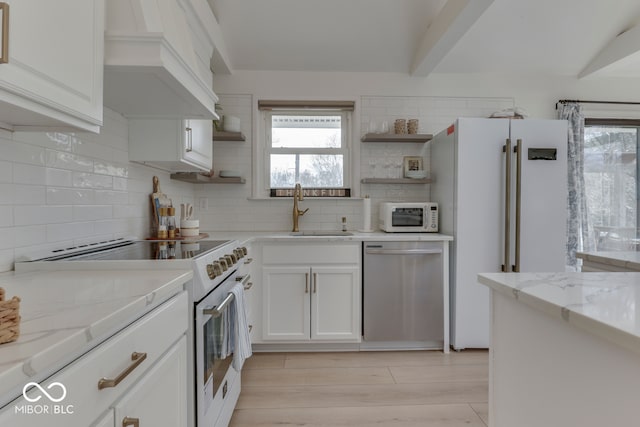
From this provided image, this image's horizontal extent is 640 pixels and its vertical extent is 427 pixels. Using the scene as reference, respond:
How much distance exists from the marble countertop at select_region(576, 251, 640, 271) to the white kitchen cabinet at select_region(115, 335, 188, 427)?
179 cm

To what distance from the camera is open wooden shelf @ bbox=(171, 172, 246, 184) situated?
270 cm

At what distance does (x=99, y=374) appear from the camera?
729mm

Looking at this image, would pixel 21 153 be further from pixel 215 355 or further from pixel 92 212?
pixel 215 355

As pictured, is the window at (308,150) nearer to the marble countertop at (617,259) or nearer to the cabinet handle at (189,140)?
the cabinet handle at (189,140)

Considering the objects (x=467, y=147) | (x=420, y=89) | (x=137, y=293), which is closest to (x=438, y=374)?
(x=467, y=147)

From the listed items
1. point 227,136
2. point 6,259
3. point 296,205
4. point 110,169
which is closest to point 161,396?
point 6,259

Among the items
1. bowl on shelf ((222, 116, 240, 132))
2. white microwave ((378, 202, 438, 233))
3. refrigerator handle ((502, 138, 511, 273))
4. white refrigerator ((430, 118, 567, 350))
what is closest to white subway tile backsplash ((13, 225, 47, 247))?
bowl on shelf ((222, 116, 240, 132))

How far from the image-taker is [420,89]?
3.34m

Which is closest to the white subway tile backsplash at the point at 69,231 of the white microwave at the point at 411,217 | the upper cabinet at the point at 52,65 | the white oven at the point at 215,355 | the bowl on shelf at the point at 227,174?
the upper cabinet at the point at 52,65

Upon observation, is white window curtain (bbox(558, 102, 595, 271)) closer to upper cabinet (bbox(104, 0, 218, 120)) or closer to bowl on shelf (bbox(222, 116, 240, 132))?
bowl on shelf (bbox(222, 116, 240, 132))

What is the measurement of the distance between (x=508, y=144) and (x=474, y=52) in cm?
105

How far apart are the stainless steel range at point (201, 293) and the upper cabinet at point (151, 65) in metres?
0.72

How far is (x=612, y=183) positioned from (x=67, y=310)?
4.48 metres

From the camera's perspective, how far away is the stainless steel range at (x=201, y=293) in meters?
1.27
